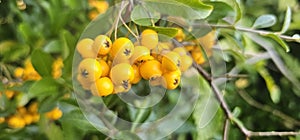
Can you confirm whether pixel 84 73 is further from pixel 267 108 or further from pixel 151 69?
pixel 267 108

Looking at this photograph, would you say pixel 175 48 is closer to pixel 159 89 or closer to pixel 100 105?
pixel 159 89

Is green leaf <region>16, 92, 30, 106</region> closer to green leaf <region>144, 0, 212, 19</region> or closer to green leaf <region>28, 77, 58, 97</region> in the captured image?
green leaf <region>28, 77, 58, 97</region>

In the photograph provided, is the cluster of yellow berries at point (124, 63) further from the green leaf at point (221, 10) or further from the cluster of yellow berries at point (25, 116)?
the cluster of yellow berries at point (25, 116)

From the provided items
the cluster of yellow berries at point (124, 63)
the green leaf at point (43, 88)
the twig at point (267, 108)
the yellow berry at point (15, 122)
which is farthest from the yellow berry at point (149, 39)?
the twig at point (267, 108)

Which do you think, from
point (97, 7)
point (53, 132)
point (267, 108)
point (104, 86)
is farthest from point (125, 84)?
point (267, 108)

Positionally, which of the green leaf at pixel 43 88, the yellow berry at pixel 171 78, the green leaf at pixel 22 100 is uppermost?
the yellow berry at pixel 171 78

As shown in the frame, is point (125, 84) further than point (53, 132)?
No

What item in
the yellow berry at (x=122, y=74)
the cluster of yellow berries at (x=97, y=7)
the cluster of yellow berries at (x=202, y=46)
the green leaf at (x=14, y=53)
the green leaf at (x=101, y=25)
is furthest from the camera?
the cluster of yellow berries at (x=97, y=7)
